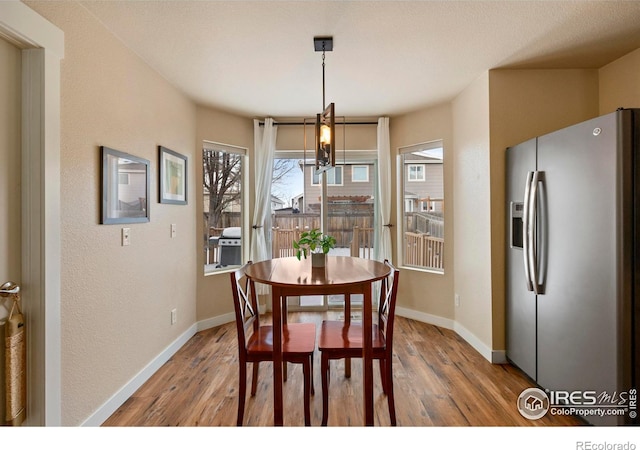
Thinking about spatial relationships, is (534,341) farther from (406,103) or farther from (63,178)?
(63,178)

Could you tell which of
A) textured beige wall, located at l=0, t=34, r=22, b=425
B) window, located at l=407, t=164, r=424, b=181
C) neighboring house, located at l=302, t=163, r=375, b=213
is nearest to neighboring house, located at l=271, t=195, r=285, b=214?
neighboring house, located at l=302, t=163, r=375, b=213

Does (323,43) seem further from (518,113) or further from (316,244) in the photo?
(518,113)

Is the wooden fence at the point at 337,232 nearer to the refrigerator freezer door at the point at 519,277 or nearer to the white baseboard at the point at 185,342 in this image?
the white baseboard at the point at 185,342

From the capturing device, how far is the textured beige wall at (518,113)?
8.50 feet

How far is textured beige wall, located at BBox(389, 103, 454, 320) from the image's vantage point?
11.1ft

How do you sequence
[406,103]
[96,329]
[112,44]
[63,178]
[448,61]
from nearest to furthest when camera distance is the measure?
[63,178]
[96,329]
[112,44]
[448,61]
[406,103]

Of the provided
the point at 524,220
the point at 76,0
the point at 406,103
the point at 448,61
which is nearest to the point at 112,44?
the point at 76,0

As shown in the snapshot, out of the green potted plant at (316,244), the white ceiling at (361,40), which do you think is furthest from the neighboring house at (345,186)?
the green potted plant at (316,244)

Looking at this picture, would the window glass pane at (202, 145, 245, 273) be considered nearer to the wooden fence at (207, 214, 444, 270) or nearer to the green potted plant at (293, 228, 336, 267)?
the wooden fence at (207, 214, 444, 270)

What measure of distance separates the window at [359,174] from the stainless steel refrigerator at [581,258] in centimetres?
182

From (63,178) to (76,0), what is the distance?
1.01m

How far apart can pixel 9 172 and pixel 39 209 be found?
0.20 metres

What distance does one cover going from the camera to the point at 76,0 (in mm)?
1738

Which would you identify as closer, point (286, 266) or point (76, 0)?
point (76, 0)
